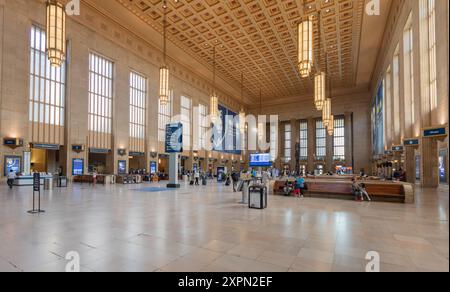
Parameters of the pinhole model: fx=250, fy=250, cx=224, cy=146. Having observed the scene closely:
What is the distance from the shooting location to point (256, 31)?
22.2 m

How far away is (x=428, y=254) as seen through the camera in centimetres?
365

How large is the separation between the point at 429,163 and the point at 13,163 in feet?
83.1

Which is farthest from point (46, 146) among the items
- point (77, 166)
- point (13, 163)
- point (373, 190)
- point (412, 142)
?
point (412, 142)

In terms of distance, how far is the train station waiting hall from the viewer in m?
4.06

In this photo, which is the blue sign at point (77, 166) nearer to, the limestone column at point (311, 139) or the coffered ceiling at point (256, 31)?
the coffered ceiling at point (256, 31)

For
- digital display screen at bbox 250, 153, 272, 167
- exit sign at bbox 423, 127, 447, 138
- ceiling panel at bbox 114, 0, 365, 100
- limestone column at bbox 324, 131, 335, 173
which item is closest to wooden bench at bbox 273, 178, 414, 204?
exit sign at bbox 423, 127, 447, 138

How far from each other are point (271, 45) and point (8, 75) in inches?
829

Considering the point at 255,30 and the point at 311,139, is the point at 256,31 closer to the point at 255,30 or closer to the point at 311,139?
the point at 255,30

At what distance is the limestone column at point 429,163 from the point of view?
14305 millimetres

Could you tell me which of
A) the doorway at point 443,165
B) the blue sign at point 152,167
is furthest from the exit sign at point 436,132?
the blue sign at point 152,167

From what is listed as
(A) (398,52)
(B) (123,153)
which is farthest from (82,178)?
(A) (398,52)

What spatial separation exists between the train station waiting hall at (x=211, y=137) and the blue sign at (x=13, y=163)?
9 cm

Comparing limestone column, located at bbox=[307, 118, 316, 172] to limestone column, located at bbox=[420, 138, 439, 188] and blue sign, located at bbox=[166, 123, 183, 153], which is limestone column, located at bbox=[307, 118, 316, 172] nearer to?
limestone column, located at bbox=[420, 138, 439, 188]
